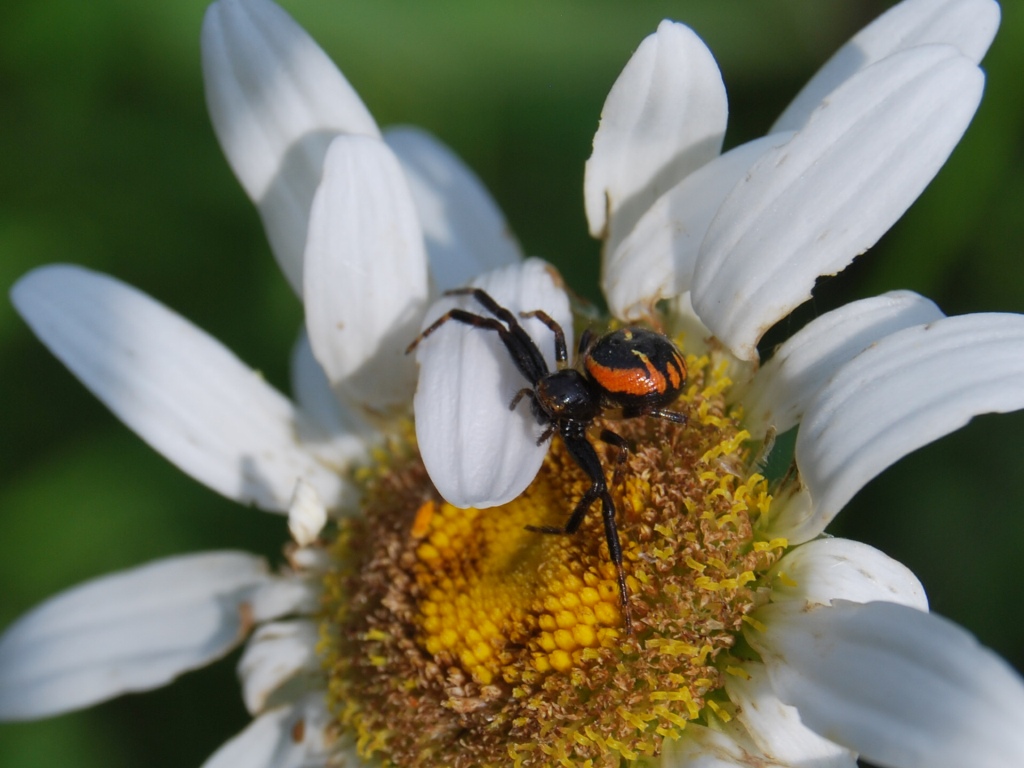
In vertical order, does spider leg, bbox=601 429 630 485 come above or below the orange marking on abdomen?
below

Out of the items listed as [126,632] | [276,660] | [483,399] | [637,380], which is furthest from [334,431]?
[637,380]

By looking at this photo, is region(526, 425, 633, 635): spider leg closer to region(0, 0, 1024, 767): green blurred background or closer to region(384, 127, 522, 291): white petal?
region(384, 127, 522, 291): white petal

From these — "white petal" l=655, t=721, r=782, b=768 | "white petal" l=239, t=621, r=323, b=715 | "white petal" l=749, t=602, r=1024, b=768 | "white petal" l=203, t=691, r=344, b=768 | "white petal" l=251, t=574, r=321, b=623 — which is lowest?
"white petal" l=203, t=691, r=344, b=768

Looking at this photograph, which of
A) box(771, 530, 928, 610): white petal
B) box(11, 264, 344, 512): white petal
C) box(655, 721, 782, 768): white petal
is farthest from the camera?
box(11, 264, 344, 512): white petal

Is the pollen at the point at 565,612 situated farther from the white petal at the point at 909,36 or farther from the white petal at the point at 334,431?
the white petal at the point at 909,36

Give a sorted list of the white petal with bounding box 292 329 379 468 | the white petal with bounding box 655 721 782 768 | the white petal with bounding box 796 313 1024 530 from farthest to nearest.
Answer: the white petal with bounding box 292 329 379 468 < the white petal with bounding box 655 721 782 768 < the white petal with bounding box 796 313 1024 530

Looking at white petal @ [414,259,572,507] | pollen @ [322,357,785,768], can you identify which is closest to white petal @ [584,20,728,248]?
white petal @ [414,259,572,507]

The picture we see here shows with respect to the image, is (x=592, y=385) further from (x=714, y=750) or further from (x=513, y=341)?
(x=714, y=750)

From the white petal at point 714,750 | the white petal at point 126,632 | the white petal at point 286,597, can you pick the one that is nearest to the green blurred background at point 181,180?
the white petal at point 126,632
